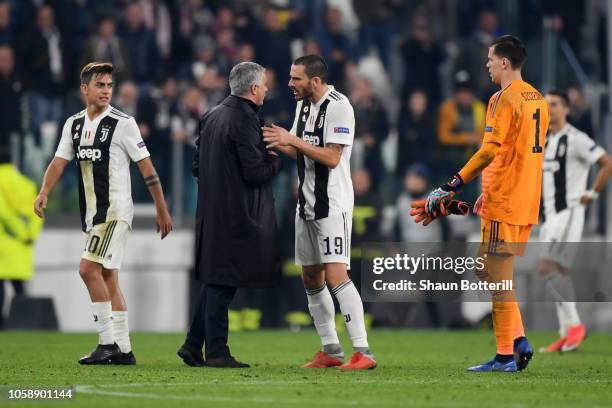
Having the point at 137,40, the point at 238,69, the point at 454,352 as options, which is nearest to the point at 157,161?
the point at 137,40

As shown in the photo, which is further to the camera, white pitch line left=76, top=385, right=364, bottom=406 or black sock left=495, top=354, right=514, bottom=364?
black sock left=495, top=354, right=514, bottom=364

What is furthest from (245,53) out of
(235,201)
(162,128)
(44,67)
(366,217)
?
(235,201)

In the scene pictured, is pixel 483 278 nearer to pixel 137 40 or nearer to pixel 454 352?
pixel 454 352

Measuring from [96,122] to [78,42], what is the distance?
767 centimetres

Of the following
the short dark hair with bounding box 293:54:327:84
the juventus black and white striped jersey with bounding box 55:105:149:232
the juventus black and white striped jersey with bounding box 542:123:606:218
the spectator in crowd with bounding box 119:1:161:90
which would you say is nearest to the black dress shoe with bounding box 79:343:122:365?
the juventus black and white striped jersey with bounding box 55:105:149:232

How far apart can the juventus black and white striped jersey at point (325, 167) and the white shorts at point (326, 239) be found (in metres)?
0.06

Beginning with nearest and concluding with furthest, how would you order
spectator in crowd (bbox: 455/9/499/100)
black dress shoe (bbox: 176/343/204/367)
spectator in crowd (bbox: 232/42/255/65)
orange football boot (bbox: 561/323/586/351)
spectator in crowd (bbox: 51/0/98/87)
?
black dress shoe (bbox: 176/343/204/367) → orange football boot (bbox: 561/323/586/351) → spectator in crowd (bbox: 51/0/98/87) → spectator in crowd (bbox: 232/42/255/65) → spectator in crowd (bbox: 455/9/499/100)

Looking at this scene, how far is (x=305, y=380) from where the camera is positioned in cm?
850

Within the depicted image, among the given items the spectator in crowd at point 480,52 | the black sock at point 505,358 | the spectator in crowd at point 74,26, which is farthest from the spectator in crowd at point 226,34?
the black sock at point 505,358

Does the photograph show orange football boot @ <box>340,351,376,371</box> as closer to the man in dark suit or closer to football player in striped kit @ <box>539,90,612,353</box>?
the man in dark suit

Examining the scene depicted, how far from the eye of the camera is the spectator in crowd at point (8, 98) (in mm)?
15922

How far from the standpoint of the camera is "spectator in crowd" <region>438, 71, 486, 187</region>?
1698cm

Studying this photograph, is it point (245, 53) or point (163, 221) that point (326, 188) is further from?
point (245, 53)

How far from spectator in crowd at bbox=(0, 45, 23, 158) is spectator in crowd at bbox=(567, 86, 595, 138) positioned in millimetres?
6961
